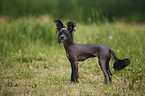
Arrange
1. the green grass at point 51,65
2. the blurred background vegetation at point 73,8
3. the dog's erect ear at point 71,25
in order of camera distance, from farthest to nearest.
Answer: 1. the blurred background vegetation at point 73,8
2. the dog's erect ear at point 71,25
3. the green grass at point 51,65

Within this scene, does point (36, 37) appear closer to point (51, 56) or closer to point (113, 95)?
point (51, 56)

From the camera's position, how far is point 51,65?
23.4 ft

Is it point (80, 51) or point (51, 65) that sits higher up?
point (80, 51)

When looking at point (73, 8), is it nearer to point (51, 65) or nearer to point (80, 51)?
point (51, 65)

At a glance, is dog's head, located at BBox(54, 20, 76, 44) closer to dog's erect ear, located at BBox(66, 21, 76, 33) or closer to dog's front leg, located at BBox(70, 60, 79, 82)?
dog's erect ear, located at BBox(66, 21, 76, 33)

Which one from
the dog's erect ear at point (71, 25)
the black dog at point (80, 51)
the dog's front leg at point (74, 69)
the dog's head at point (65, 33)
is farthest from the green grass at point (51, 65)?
the dog's erect ear at point (71, 25)

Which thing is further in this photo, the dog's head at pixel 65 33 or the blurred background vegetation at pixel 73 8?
the blurred background vegetation at pixel 73 8

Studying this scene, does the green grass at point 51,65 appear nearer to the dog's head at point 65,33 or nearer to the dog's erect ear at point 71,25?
the dog's head at point 65,33

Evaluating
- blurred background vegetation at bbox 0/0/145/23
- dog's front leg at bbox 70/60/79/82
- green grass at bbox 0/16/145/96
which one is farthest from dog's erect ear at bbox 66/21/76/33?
blurred background vegetation at bbox 0/0/145/23

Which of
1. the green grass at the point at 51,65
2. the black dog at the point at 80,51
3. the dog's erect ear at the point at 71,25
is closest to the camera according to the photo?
the green grass at the point at 51,65

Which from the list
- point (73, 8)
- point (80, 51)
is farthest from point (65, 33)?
point (73, 8)

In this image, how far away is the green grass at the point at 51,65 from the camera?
174 inches

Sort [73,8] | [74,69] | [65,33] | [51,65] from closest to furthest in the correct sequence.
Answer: [65,33] < [74,69] < [51,65] < [73,8]

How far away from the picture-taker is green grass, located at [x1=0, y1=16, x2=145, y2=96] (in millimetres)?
4426
